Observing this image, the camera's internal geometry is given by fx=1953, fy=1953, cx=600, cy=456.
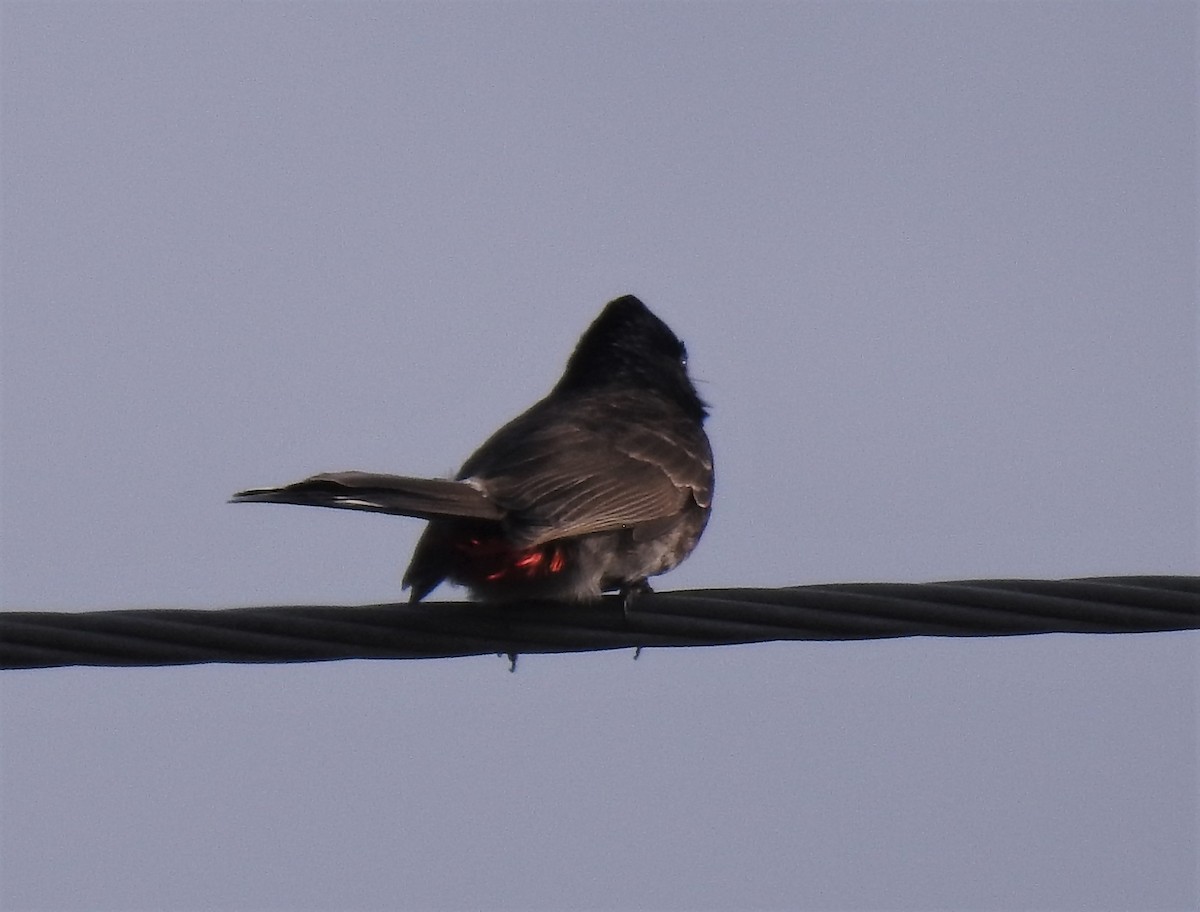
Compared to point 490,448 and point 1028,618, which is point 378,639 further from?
point 490,448

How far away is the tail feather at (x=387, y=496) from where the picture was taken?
4.99 metres

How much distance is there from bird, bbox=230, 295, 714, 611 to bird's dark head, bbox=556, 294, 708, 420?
246 millimetres

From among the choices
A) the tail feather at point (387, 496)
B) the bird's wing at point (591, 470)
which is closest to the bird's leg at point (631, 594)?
the bird's wing at point (591, 470)

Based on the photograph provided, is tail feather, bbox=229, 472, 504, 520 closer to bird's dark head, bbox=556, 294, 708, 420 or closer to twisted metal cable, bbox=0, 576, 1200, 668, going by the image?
twisted metal cable, bbox=0, 576, 1200, 668

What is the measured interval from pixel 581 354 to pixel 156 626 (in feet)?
14.3

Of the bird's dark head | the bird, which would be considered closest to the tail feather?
the bird

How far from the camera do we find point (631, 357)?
8.48 m

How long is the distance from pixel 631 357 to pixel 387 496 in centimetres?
330

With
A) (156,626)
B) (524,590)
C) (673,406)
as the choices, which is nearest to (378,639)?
(156,626)

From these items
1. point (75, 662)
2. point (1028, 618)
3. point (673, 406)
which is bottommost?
point (75, 662)

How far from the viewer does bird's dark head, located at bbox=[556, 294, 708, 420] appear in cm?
841

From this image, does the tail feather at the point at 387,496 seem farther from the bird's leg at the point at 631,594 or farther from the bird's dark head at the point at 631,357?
the bird's dark head at the point at 631,357

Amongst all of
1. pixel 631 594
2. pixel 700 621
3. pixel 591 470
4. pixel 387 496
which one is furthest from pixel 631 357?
pixel 700 621

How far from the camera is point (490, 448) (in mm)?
6684
